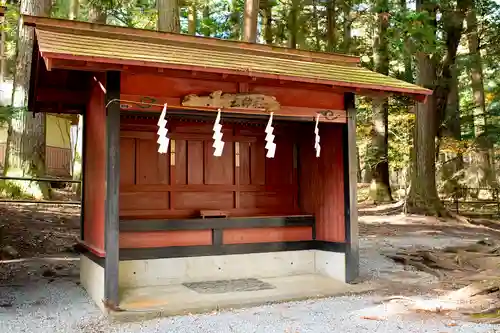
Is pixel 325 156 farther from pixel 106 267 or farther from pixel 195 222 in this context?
pixel 106 267

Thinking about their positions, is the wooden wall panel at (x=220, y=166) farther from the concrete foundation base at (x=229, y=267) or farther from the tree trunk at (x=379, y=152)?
the tree trunk at (x=379, y=152)

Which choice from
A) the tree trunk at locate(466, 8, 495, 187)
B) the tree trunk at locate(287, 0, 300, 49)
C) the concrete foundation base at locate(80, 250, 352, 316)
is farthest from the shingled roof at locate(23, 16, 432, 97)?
the tree trunk at locate(466, 8, 495, 187)

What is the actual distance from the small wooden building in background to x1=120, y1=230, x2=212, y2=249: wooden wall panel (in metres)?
0.02

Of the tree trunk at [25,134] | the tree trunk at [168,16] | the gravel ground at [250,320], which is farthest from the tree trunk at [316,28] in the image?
the gravel ground at [250,320]

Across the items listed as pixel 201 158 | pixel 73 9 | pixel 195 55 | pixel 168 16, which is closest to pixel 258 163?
pixel 201 158

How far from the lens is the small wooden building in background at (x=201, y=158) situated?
20.7 feet

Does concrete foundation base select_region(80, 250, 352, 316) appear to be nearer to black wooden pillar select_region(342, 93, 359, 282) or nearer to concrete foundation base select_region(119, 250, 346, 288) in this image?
concrete foundation base select_region(119, 250, 346, 288)

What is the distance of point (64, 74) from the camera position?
7.34m

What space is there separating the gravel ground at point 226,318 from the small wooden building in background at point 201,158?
0.49 m

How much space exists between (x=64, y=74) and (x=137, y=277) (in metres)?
3.37

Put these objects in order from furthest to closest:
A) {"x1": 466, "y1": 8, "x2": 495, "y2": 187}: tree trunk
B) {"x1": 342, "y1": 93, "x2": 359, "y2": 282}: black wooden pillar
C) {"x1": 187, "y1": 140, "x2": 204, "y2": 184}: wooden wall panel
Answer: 1. {"x1": 466, "y1": 8, "x2": 495, "y2": 187}: tree trunk
2. {"x1": 187, "y1": 140, "x2": 204, "y2": 184}: wooden wall panel
3. {"x1": 342, "y1": 93, "x2": 359, "y2": 282}: black wooden pillar

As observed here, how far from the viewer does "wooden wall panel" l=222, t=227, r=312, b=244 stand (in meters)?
8.12

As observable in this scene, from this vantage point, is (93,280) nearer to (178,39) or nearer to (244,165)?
(244,165)

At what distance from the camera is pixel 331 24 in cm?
1927
